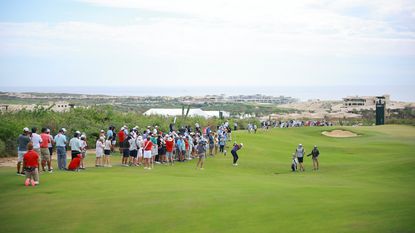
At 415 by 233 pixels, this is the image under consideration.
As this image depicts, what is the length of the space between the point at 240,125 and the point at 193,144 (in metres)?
44.7

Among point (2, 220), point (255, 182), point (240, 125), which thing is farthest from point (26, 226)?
point (240, 125)

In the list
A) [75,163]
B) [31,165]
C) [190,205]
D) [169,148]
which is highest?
[31,165]

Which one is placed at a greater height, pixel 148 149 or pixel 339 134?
pixel 148 149

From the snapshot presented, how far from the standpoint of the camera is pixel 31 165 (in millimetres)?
21891

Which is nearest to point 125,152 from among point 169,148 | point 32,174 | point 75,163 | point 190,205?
point 169,148

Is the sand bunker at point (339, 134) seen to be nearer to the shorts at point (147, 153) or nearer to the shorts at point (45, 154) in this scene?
the shorts at point (147, 153)

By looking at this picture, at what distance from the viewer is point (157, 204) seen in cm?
1906

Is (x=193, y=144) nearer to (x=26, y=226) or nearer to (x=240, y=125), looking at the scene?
(x=26, y=226)

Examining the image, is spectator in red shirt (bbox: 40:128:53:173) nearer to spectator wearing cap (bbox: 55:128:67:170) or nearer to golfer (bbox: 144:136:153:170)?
spectator wearing cap (bbox: 55:128:67:170)

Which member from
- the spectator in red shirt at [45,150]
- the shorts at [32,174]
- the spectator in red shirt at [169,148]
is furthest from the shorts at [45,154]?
the spectator in red shirt at [169,148]

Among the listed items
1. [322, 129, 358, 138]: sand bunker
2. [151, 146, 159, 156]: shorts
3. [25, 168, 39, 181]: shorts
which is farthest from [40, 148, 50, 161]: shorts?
[322, 129, 358, 138]: sand bunker

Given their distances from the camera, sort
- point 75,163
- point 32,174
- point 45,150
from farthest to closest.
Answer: point 75,163 → point 45,150 → point 32,174

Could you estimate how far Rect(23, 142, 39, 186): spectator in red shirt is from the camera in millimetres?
21859

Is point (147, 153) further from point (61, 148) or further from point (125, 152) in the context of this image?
point (61, 148)
